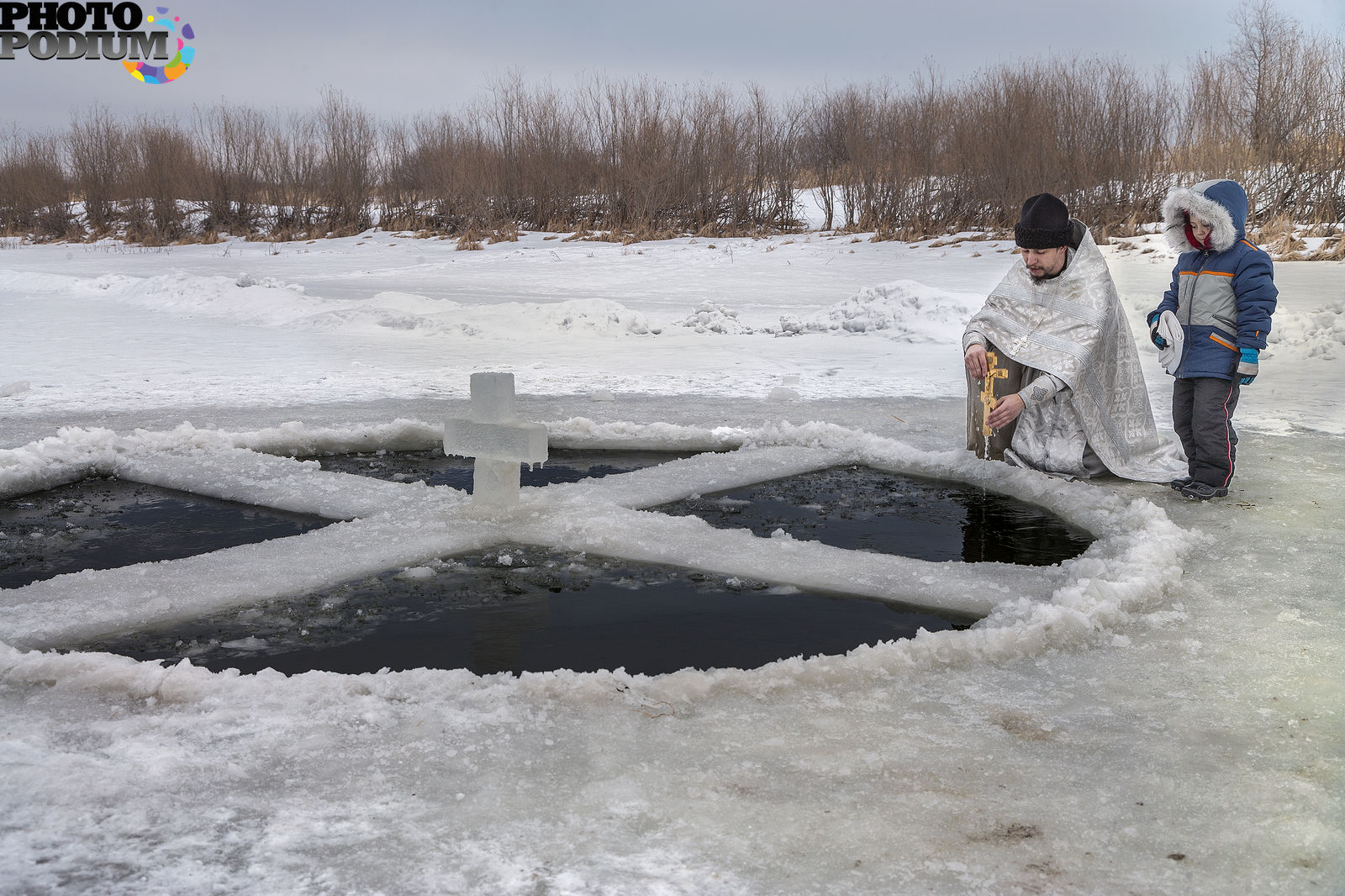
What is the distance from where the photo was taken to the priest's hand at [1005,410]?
4.21 meters

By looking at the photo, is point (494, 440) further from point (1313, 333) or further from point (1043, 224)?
point (1313, 333)

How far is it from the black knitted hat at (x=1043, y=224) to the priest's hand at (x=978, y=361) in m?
0.44

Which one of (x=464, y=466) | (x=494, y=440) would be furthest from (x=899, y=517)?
(x=464, y=466)

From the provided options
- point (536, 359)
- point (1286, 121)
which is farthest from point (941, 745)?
point (1286, 121)

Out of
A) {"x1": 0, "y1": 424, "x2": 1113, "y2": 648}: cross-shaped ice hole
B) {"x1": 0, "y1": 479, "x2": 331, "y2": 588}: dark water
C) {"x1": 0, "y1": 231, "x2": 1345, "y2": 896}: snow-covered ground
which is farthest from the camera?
{"x1": 0, "y1": 479, "x2": 331, "y2": 588}: dark water

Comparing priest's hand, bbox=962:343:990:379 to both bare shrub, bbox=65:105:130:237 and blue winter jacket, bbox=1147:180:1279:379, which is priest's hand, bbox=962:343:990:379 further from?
bare shrub, bbox=65:105:130:237

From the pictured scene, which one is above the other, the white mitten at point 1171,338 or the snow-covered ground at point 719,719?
the white mitten at point 1171,338

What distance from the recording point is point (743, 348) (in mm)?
9398

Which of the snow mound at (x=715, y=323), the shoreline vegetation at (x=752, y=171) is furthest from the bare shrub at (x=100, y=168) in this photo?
the snow mound at (x=715, y=323)

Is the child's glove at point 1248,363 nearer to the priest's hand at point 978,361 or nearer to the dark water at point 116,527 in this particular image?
the priest's hand at point 978,361

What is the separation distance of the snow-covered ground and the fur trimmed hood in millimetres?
994

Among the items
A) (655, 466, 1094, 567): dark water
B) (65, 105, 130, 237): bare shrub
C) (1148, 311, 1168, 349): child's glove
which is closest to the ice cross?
(655, 466, 1094, 567): dark water

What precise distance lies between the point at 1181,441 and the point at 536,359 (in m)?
5.35

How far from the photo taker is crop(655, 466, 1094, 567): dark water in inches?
147
